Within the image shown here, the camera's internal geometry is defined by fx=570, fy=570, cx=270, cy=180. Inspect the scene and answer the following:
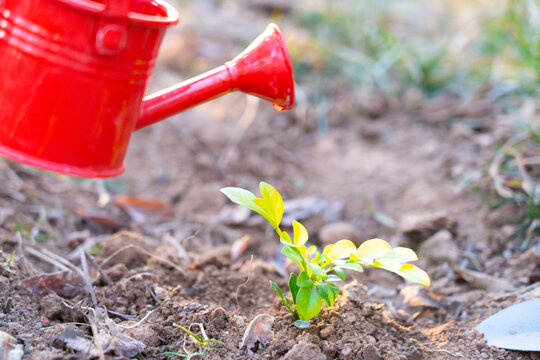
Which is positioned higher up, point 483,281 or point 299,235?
point 299,235

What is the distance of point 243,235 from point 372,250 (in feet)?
3.35

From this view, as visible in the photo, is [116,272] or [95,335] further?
[116,272]

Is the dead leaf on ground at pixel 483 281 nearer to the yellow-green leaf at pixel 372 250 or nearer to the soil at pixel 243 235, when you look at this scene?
the soil at pixel 243 235

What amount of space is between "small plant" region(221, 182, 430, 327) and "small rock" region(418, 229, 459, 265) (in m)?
0.72

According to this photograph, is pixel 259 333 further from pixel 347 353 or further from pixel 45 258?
pixel 45 258

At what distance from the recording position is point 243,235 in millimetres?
2240

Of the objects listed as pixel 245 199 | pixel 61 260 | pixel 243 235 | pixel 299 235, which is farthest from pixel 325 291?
pixel 243 235

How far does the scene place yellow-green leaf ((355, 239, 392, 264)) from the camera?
126 cm

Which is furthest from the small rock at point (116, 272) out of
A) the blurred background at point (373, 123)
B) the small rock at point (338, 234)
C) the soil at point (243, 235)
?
the blurred background at point (373, 123)

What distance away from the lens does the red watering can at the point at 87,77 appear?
3.95 feet

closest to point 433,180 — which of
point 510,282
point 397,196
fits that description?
point 397,196

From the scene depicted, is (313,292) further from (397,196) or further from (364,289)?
(397,196)

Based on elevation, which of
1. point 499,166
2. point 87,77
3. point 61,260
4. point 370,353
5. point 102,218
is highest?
point 87,77

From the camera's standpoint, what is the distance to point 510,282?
1.73 metres
